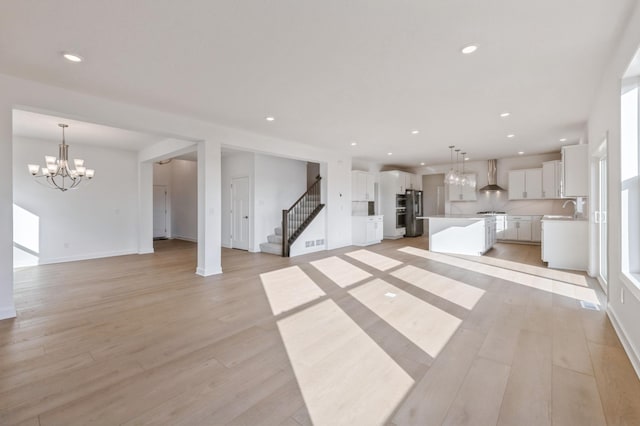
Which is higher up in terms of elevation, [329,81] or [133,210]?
[329,81]

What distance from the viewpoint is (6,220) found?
10.6 ft

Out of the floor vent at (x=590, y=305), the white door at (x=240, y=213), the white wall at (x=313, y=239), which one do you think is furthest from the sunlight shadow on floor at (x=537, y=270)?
the white door at (x=240, y=213)

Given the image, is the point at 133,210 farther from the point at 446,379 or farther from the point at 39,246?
the point at 446,379

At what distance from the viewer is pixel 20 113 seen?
452 centimetres

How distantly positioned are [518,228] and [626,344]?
7.38m

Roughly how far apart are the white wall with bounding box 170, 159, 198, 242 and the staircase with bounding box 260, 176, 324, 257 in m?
3.59

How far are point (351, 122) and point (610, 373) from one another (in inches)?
176

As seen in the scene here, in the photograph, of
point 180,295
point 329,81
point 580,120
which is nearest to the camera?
point 329,81

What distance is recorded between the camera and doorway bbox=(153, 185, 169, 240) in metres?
10.5

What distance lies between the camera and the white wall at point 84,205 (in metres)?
6.04

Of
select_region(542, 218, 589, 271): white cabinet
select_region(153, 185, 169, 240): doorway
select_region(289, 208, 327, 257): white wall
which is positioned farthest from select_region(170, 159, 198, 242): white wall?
select_region(542, 218, 589, 271): white cabinet

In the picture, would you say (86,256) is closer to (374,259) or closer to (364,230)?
(374,259)

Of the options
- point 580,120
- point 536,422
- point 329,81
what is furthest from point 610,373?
point 580,120

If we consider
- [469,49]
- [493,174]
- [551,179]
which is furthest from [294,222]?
[551,179]
